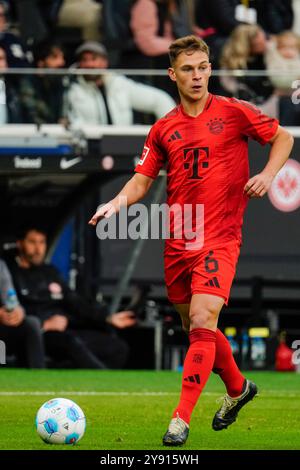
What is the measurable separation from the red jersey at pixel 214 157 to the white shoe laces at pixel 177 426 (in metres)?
1.13

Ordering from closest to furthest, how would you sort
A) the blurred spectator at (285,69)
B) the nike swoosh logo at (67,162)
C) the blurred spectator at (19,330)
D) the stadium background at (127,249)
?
the blurred spectator at (19,330) → the nike swoosh logo at (67,162) → the stadium background at (127,249) → the blurred spectator at (285,69)

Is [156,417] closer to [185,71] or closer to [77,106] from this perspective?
[185,71]

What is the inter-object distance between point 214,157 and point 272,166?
0.37m

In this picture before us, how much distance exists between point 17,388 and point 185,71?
5.26 meters

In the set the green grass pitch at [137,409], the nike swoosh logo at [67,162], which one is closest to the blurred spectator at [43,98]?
the nike swoosh logo at [67,162]

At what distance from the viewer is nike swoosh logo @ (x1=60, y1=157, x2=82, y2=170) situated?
49.8 feet

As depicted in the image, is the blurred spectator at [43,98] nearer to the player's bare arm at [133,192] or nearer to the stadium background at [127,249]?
the stadium background at [127,249]

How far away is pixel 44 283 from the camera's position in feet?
50.7

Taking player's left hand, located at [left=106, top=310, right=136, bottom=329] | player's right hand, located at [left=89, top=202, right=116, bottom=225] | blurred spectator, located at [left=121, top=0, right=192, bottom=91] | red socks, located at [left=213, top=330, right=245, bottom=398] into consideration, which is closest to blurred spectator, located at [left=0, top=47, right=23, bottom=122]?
blurred spectator, located at [left=121, top=0, right=192, bottom=91]

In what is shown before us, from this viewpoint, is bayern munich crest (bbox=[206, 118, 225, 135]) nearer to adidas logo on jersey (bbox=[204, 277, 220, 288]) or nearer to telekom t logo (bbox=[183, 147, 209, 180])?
telekom t logo (bbox=[183, 147, 209, 180])

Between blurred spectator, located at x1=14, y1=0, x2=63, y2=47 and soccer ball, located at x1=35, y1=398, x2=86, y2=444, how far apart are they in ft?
33.4

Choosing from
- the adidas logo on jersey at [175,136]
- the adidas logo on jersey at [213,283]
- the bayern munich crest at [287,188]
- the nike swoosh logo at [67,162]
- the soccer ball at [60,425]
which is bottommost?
the bayern munich crest at [287,188]

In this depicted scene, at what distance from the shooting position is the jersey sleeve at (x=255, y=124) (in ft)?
26.9
